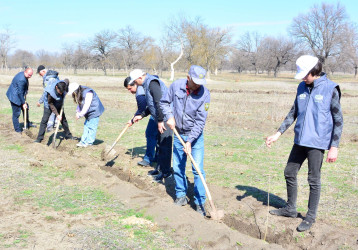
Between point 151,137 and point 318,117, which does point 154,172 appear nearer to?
point 151,137

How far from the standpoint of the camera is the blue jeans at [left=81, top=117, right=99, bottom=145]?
8.42 meters

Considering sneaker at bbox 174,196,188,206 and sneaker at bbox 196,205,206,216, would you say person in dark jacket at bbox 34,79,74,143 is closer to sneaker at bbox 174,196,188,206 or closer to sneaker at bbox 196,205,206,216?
sneaker at bbox 174,196,188,206

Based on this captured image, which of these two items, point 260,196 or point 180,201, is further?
point 260,196

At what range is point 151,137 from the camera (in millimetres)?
6930

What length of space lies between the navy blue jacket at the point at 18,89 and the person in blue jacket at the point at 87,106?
2.63 metres

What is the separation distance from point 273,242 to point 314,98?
6.31ft

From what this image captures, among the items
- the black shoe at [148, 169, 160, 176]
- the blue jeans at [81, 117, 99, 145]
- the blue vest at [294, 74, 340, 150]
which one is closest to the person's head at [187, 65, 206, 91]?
the blue vest at [294, 74, 340, 150]

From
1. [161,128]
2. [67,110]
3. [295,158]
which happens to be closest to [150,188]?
[161,128]

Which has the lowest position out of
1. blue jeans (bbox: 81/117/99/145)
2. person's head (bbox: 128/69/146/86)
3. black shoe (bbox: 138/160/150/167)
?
black shoe (bbox: 138/160/150/167)

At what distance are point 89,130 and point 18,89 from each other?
3.01m

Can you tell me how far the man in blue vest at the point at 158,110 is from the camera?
580 cm

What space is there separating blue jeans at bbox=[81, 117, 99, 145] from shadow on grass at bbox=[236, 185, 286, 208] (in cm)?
422

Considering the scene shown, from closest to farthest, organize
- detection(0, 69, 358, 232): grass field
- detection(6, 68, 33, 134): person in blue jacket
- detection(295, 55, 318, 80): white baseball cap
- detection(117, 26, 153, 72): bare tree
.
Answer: detection(295, 55, 318, 80): white baseball cap
detection(0, 69, 358, 232): grass field
detection(6, 68, 33, 134): person in blue jacket
detection(117, 26, 153, 72): bare tree

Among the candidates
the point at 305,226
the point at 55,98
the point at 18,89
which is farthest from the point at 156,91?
the point at 18,89
